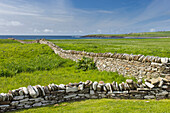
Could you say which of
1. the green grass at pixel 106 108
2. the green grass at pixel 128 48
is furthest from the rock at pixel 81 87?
the green grass at pixel 128 48

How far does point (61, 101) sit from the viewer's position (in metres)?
7.11

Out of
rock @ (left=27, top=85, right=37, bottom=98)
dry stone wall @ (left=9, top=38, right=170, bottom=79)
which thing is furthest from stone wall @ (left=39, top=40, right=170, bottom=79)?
rock @ (left=27, top=85, right=37, bottom=98)

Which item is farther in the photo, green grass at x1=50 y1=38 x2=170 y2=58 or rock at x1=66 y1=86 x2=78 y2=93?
green grass at x1=50 y1=38 x2=170 y2=58

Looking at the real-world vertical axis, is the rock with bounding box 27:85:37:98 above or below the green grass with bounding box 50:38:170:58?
below

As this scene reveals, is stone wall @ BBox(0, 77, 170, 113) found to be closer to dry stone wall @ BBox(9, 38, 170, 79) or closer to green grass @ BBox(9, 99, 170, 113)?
green grass @ BBox(9, 99, 170, 113)

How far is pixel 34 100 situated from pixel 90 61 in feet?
26.9

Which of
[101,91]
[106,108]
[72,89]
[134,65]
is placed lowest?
[106,108]

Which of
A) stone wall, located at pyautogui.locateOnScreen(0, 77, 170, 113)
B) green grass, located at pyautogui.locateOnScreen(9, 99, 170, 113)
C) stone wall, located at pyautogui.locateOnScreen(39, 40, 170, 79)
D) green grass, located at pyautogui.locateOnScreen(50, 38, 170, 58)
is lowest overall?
green grass, located at pyautogui.locateOnScreen(9, 99, 170, 113)

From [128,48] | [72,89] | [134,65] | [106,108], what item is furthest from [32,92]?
[128,48]

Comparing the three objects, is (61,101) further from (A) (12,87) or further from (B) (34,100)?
(A) (12,87)

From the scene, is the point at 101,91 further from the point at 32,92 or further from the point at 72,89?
the point at 32,92

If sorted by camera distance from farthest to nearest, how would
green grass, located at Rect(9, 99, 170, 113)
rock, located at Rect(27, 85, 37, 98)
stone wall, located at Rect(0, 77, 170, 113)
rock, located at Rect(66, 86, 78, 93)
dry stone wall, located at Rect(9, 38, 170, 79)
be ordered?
dry stone wall, located at Rect(9, 38, 170, 79)
rock, located at Rect(66, 86, 78, 93)
stone wall, located at Rect(0, 77, 170, 113)
rock, located at Rect(27, 85, 37, 98)
green grass, located at Rect(9, 99, 170, 113)

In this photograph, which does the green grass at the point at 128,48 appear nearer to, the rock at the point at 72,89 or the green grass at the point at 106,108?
the green grass at the point at 106,108

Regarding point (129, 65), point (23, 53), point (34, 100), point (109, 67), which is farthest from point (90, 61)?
point (23, 53)
